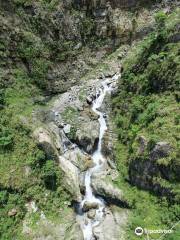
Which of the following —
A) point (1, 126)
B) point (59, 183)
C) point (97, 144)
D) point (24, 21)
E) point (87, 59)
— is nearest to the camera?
point (59, 183)

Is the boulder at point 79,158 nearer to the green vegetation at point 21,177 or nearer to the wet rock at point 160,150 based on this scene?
the green vegetation at point 21,177

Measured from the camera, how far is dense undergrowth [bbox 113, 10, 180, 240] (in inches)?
635

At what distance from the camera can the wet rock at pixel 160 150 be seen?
1641 cm

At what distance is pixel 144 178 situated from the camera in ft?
57.2

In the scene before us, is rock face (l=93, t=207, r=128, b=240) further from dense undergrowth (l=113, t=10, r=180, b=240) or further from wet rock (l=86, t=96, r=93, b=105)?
wet rock (l=86, t=96, r=93, b=105)

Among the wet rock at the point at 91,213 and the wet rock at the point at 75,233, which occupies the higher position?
the wet rock at the point at 91,213

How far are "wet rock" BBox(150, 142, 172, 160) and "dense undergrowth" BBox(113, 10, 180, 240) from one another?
12 centimetres

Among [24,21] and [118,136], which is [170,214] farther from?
[24,21]

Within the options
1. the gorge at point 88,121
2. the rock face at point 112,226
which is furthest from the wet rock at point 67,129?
the rock face at point 112,226

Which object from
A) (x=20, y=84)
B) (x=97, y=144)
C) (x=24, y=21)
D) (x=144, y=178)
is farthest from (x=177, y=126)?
(x=24, y=21)

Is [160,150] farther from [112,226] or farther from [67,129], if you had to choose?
[67,129]

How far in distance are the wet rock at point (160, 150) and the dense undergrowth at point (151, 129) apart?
12 centimetres

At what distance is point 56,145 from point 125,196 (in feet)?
20.7

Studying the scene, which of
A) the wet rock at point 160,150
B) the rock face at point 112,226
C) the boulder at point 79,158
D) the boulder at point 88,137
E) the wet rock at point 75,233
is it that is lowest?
the wet rock at point 75,233
